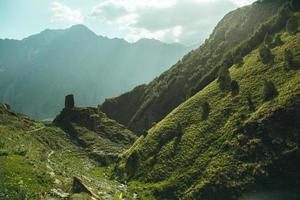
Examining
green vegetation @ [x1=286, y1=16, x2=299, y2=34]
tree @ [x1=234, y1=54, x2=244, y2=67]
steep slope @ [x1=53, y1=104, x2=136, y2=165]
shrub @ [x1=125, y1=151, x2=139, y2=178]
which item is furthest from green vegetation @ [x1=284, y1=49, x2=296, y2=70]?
steep slope @ [x1=53, y1=104, x2=136, y2=165]

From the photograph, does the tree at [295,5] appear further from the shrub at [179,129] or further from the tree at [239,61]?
the shrub at [179,129]

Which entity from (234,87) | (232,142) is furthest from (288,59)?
(232,142)

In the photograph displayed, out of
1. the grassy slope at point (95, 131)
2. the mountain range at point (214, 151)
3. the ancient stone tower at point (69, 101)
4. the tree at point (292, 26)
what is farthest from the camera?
the ancient stone tower at point (69, 101)

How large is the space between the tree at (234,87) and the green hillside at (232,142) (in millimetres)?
790

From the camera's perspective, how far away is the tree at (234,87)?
295 ft

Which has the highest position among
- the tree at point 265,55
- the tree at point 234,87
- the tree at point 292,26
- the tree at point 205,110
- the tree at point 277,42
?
the tree at point 292,26

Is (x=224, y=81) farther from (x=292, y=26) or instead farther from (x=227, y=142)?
(x=227, y=142)

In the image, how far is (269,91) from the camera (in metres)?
78.8

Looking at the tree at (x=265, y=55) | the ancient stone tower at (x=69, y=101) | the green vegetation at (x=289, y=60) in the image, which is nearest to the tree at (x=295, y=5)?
the tree at (x=265, y=55)

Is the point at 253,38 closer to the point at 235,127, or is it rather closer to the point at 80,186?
the point at 235,127

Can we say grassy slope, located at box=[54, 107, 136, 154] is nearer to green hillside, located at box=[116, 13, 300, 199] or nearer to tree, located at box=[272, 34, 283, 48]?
green hillside, located at box=[116, 13, 300, 199]

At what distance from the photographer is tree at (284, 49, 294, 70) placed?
282 ft

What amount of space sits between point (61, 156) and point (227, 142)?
170 ft

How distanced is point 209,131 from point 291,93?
16525mm
